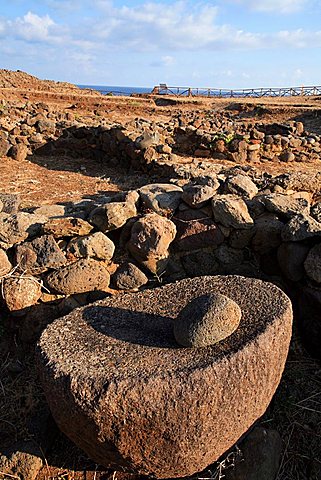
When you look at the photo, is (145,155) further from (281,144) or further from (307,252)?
(307,252)

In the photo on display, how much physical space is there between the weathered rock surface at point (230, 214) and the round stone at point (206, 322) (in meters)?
1.44

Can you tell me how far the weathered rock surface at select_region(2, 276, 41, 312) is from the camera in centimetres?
395

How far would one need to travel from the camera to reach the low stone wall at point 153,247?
3.99 m

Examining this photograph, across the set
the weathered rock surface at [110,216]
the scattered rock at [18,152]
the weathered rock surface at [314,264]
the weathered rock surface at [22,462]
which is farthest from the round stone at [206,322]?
the scattered rock at [18,152]

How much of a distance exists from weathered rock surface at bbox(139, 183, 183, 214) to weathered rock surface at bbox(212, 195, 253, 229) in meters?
0.49

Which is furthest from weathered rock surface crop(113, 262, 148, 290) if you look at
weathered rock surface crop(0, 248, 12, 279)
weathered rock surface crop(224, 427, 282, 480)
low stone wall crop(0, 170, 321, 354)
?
weathered rock surface crop(224, 427, 282, 480)

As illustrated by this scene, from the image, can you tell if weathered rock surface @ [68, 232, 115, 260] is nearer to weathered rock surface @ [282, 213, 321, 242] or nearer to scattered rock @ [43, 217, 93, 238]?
scattered rock @ [43, 217, 93, 238]

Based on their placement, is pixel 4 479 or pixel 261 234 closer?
pixel 4 479

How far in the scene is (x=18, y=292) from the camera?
395cm

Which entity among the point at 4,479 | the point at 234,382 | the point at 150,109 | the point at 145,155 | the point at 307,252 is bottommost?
the point at 4,479

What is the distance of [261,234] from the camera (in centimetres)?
431

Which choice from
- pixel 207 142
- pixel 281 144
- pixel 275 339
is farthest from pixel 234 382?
pixel 281 144

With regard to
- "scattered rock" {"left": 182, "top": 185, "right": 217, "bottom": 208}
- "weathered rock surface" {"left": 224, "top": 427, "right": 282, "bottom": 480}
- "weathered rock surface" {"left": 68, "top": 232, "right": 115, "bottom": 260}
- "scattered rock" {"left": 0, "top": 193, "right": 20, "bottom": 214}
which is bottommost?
"weathered rock surface" {"left": 224, "top": 427, "right": 282, "bottom": 480}

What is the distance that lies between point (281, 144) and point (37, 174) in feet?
19.9
